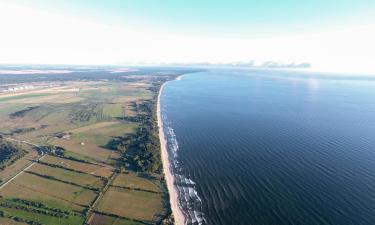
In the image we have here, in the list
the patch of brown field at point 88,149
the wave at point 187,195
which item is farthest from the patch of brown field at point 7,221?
the wave at point 187,195

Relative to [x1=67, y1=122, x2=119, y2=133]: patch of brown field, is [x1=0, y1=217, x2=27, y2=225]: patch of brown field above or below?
below

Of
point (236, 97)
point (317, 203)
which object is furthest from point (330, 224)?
point (236, 97)

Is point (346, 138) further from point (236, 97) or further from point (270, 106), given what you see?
point (236, 97)

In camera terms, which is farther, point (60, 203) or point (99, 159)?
point (99, 159)

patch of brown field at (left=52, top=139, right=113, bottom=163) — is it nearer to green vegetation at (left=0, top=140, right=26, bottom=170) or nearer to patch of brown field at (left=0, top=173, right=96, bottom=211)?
green vegetation at (left=0, top=140, right=26, bottom=170)

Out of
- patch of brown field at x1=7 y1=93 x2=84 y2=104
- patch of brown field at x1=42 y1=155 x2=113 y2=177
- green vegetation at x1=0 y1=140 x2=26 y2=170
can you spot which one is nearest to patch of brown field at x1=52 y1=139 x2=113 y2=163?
patch of brown field at x1=42 y1=155 x2=113 y2=177

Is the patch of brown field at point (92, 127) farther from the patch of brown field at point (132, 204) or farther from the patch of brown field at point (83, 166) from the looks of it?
the patch of brown field at point (132, 204)

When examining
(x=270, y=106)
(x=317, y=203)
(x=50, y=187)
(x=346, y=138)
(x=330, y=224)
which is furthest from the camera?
(x=270, y=106)
